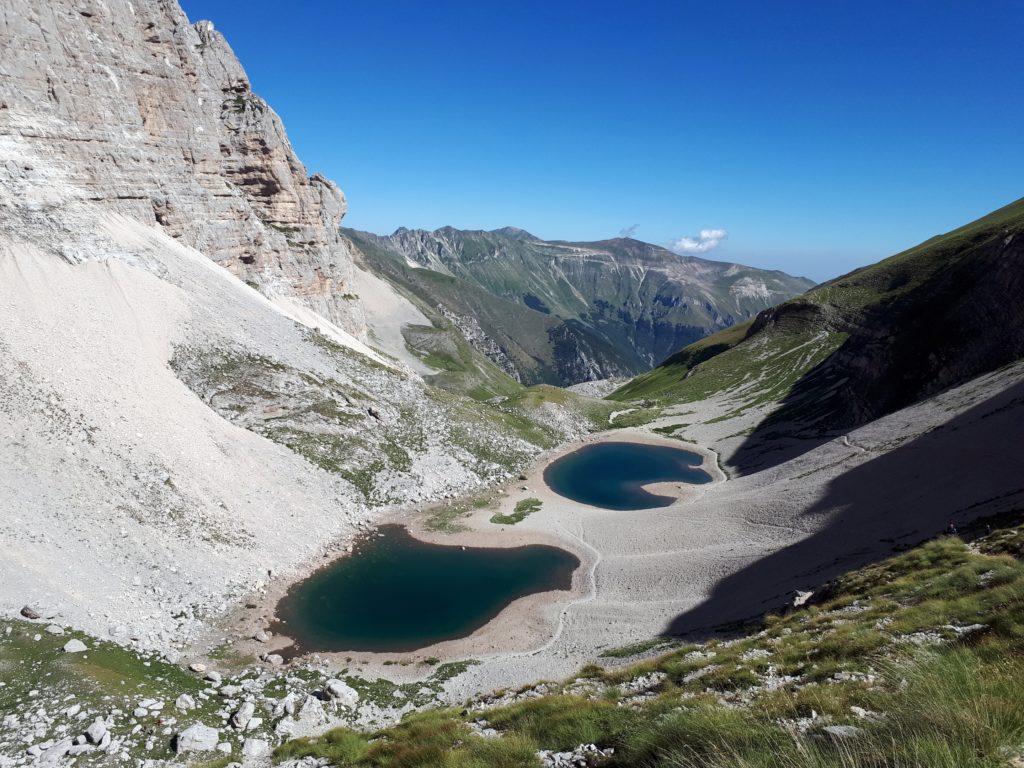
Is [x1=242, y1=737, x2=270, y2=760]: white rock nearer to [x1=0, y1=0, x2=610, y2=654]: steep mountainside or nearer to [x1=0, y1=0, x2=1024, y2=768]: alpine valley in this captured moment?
[x1=0, y1=0, x2=1024, y2=768]: alpine valley

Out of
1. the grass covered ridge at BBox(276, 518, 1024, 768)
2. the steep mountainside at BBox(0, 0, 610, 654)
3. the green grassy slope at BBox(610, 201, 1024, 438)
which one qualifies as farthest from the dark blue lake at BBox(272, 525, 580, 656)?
the green grassy slope at BBox(610, 201, 1024, 438)

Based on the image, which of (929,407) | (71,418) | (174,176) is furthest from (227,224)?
(929,407)

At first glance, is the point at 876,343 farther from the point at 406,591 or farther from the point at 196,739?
the point at 196,739

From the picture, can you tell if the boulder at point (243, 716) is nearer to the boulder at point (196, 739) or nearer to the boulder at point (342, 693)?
the boulder at point (196, 739)

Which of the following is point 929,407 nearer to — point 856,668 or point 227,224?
point 856,668

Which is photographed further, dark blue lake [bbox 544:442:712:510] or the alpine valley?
dark blue lake [bbox 544:442:712:510]

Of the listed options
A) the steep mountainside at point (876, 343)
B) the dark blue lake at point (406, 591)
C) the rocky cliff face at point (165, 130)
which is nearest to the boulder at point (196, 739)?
the dark blue lake at point (406, 591)
